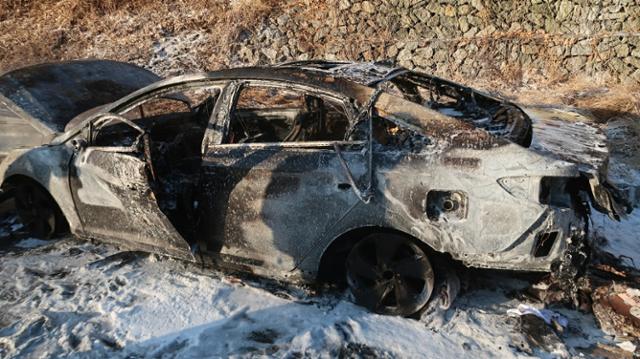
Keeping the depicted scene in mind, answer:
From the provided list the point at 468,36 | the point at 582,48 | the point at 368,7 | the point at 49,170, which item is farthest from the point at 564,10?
the point at 49,170

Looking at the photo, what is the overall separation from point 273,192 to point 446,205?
3.95 ft

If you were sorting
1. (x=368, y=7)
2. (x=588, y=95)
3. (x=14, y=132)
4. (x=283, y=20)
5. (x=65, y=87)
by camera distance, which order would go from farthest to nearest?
1. (x=283, y=20)
2. (x=368, y=7)
3. (x=588, y=95)
4. (x=65, y=87)
5. (x=14, y=132)

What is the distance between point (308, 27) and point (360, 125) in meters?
8.48

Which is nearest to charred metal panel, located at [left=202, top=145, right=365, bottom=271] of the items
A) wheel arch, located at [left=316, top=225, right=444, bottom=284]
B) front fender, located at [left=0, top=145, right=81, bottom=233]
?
wheel arch, located at [left=316, top=225, right=444, bottom=284]

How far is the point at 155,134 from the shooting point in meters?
5.02

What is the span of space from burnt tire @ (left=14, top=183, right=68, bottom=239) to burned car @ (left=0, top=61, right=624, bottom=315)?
0.25 meters

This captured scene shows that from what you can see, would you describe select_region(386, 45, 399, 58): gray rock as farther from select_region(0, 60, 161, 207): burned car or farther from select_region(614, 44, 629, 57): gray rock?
select_region(0, 60, 161, 207): burned car

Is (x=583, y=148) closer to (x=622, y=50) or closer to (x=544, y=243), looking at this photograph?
(x=544, y=243)

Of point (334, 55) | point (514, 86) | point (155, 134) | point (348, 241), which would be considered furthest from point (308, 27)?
point (348, 241)

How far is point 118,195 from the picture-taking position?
4.05 metres

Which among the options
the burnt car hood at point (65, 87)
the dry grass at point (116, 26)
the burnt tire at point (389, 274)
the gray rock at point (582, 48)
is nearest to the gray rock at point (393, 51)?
the dry grass at point (116, 26)

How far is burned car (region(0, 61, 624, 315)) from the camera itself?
316 centimetres

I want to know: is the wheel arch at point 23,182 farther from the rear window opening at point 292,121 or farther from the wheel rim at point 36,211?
the rear window opening at point 292,121

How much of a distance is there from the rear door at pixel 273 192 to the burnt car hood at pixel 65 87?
7.39ft
